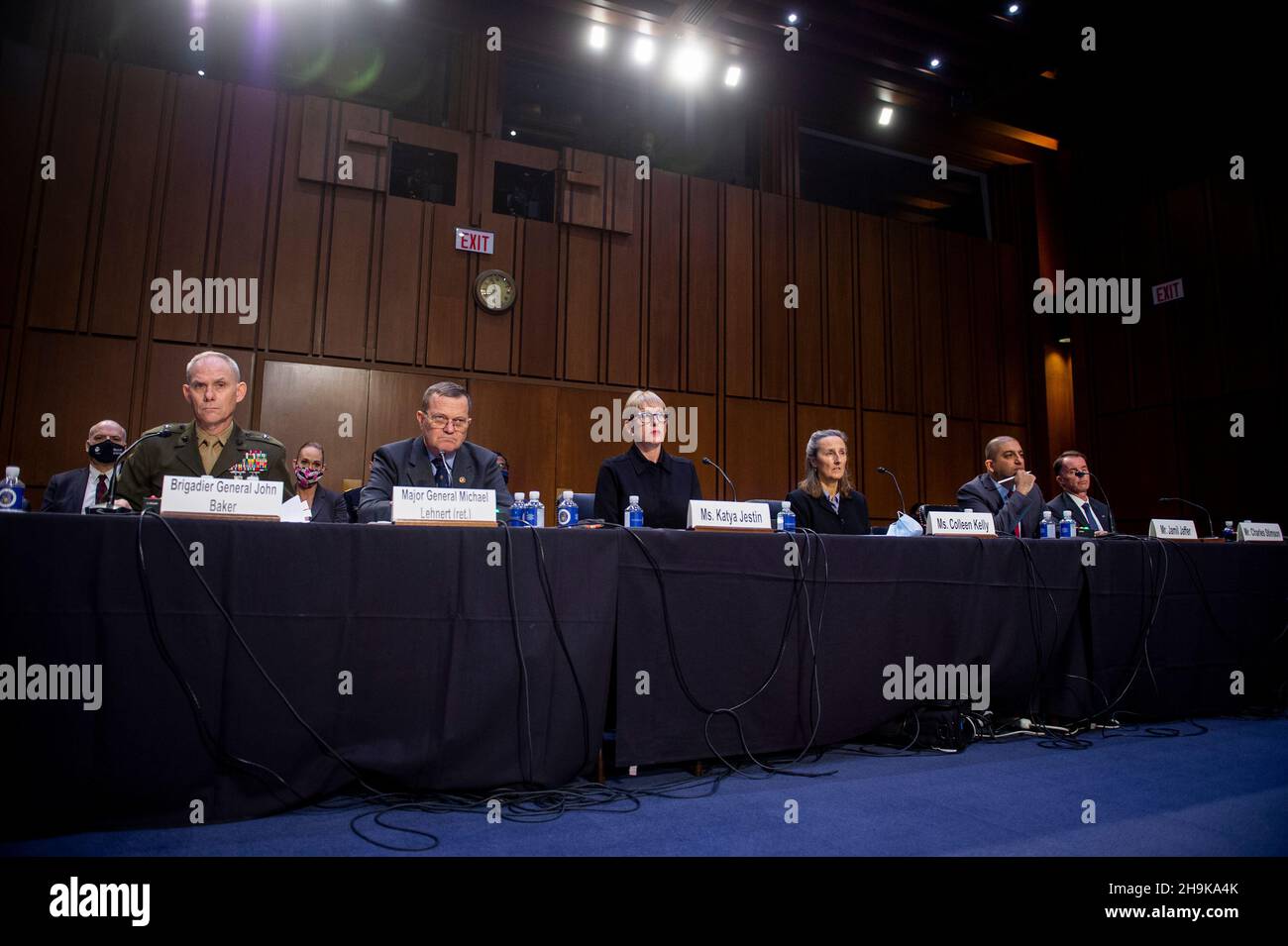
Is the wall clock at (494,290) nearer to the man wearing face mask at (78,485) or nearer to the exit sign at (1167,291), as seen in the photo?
the man wearing face mask at (78,485)

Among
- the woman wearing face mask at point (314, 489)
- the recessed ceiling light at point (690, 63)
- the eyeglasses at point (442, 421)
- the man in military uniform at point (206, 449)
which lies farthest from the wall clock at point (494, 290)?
the man in military uniform at point (206, 449)

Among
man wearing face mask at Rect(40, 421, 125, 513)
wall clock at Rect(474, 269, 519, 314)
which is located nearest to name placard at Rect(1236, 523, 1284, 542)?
wall clock at Rect(474, 269, 519, 314)

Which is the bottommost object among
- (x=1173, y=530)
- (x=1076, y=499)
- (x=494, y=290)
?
(x=1173, y=530)

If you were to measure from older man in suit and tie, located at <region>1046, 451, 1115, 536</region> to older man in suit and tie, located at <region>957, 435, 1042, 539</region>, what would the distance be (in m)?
0.22

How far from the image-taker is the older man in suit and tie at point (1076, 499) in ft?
13.2

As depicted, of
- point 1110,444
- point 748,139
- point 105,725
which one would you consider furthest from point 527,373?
point 1110,444

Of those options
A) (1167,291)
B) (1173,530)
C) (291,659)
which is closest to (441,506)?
(291,659)

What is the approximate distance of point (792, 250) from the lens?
730 centimetres

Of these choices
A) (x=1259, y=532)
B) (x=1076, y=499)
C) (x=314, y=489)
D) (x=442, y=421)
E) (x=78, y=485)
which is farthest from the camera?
(x=314, y=489)

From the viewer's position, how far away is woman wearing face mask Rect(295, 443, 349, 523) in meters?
4.63

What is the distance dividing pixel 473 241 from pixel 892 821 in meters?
5.43

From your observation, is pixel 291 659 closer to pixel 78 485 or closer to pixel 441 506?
pixel 441 506

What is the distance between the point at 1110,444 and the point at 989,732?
5.59 meters

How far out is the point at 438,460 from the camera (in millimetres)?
2943
